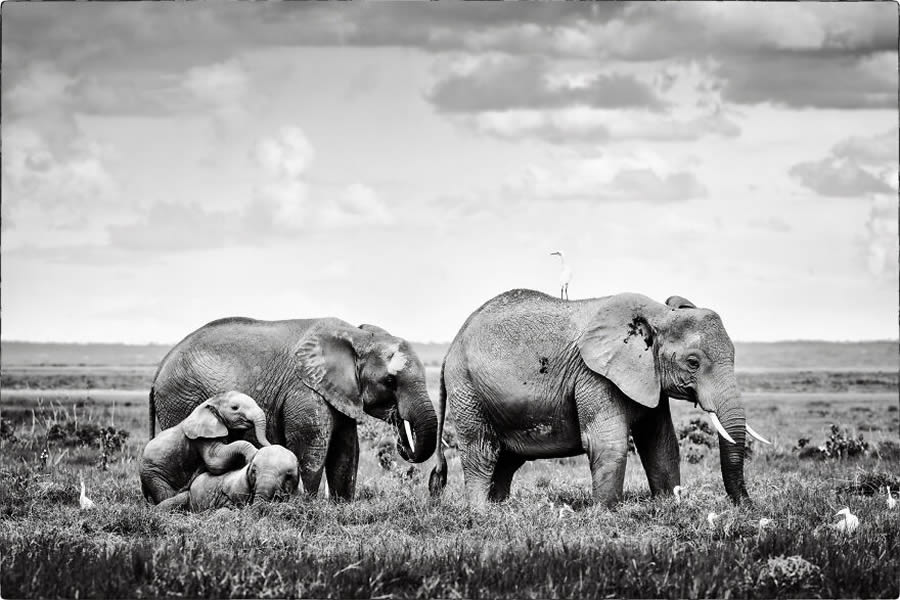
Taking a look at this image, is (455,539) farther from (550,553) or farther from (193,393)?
(193,393)

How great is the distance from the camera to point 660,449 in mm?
17484

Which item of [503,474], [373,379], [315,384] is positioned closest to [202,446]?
[315,384]

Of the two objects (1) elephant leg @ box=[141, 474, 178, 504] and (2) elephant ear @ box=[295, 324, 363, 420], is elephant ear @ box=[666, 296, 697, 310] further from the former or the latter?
(1) elephant leg @ box=[141, 474, 178, 504]

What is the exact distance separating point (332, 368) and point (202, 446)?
222 centimetres

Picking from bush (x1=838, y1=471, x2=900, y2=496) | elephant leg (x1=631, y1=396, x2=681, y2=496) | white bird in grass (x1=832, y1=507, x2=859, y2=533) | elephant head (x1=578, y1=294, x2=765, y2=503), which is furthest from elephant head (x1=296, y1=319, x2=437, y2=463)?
bush (x1=838, y1=471, x2=900, y2=496)

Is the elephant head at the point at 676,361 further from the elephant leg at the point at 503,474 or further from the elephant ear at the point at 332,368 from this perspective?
the elephant ear at the point at 332,368

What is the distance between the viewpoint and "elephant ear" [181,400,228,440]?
16.4 meters

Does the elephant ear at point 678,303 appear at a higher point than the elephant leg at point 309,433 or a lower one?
higher

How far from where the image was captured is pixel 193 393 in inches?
707

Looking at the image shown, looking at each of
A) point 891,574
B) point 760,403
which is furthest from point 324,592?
point 760,403

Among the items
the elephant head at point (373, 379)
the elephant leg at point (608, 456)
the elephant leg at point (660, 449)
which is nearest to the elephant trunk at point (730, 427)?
the elephant leg at point (660, 449)

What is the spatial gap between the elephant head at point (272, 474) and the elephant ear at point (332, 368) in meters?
1.82

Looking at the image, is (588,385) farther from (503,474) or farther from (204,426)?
(204,426)

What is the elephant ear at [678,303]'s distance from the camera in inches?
687
